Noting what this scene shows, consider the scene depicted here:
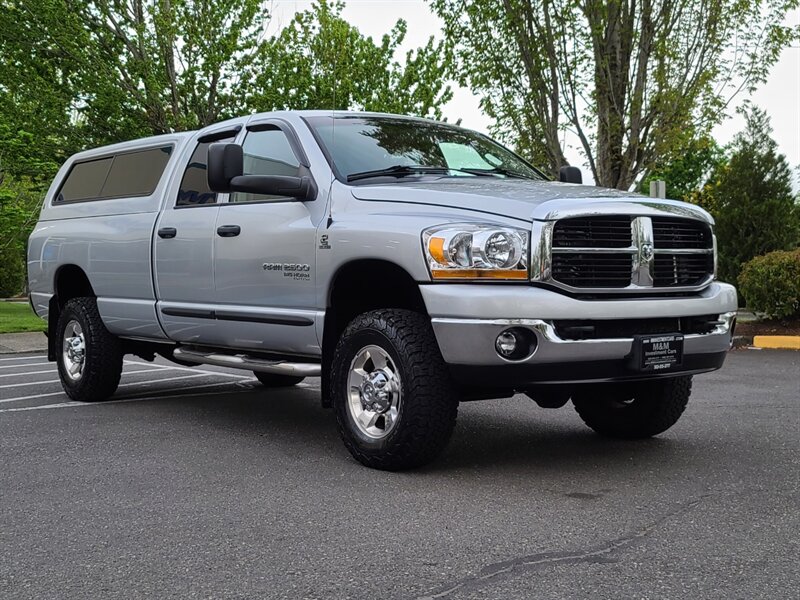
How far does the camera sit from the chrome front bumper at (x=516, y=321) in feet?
16.2

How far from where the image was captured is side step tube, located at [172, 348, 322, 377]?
238 inches

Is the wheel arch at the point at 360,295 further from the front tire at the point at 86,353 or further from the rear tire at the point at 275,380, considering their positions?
the rear tire at the point at 275,380

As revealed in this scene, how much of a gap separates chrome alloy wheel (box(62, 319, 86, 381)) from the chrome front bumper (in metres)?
4.29

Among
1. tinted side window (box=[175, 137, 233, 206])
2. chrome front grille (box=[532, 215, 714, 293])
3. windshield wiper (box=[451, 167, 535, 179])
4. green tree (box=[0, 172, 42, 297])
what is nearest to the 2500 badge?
tinted side window (box=[175, 137, 233, 206])

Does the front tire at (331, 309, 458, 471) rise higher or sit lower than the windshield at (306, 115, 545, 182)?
lower

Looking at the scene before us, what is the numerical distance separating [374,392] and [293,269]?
103cm

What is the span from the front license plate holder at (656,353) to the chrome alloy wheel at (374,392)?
1.25 meters

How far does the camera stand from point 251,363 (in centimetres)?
651

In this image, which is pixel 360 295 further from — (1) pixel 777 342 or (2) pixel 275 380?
(1) pixel 777 342

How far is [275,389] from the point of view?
9492 millimetres

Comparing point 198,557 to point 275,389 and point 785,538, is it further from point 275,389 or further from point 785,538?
point 275,389

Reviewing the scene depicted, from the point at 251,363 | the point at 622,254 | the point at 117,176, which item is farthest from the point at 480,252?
the point at 117,176

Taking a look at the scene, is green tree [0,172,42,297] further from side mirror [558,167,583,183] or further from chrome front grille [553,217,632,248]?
chrome front grille [553,217,632,248]

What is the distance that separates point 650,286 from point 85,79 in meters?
20.1
